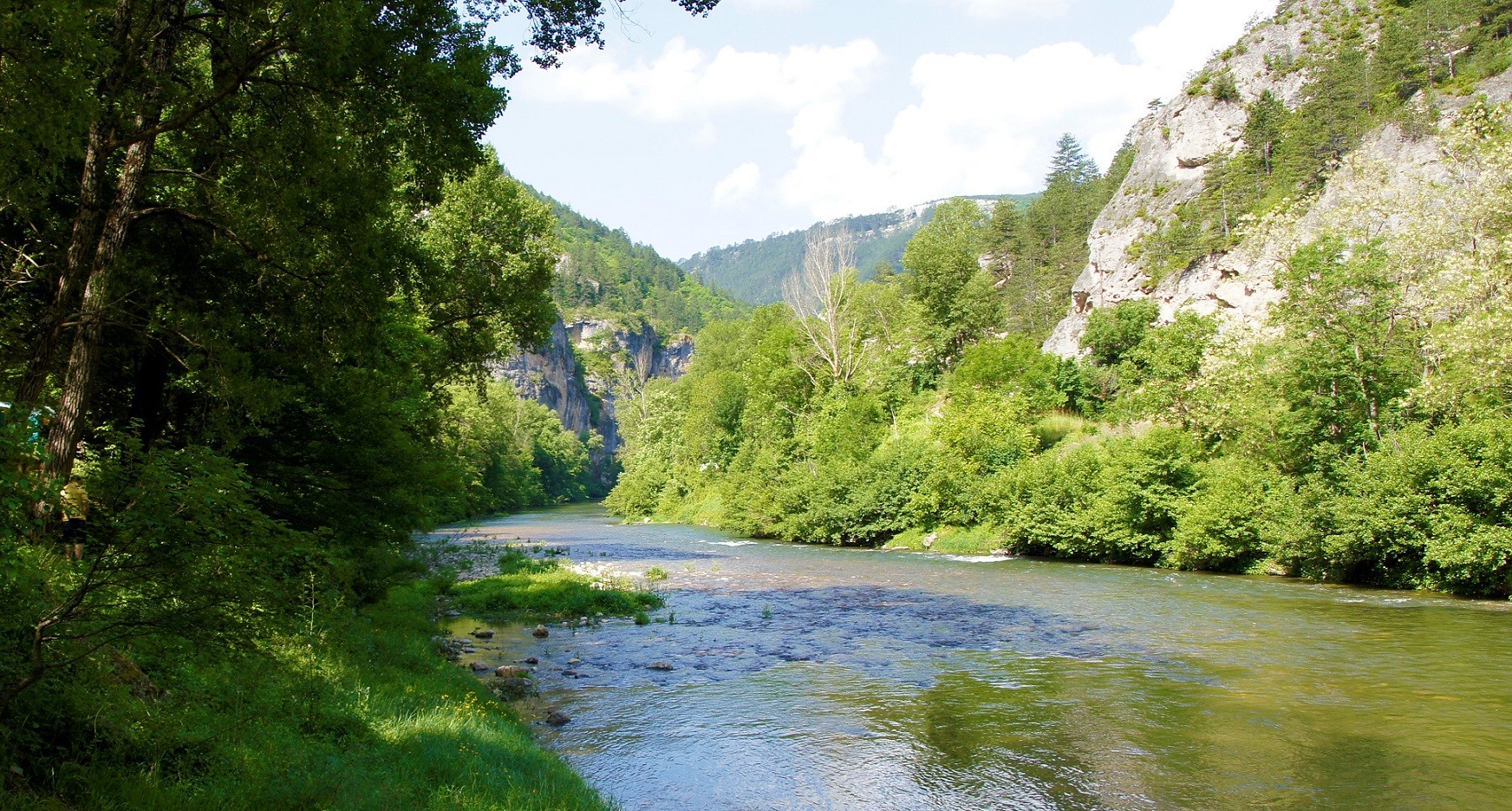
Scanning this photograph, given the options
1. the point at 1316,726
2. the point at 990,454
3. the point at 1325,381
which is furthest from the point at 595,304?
the point at 1316,726

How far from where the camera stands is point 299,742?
7.12 meters

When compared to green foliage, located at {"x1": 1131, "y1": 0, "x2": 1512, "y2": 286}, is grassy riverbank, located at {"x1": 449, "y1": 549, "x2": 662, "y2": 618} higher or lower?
lower

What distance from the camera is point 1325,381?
26828mm

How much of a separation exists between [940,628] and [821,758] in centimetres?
911

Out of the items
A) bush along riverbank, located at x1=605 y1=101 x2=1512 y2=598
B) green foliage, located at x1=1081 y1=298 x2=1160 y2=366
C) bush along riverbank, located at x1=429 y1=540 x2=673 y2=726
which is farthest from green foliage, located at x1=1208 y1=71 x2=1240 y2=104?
bush along riverbank, located at x1=429 y1=540 x2=673 y2=726

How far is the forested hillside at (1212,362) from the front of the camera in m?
Result: 23.7

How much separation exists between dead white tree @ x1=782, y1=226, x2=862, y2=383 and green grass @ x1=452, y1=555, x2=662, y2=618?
111 ft

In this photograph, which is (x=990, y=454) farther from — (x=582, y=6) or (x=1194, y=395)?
(x=582, y=6)

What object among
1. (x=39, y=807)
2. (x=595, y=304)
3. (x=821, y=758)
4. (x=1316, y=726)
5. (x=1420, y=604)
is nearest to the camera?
(x=39, y=807)

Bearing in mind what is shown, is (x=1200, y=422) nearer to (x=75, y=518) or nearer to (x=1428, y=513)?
(x=1428, y=513)

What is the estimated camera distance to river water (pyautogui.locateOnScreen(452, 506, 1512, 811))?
968 centimetres

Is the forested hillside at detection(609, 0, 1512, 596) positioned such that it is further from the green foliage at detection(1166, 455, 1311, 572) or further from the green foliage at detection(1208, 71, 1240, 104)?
the green foliage at detection(1208, 71, 1240, 104)

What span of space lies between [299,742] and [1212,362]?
112 ft

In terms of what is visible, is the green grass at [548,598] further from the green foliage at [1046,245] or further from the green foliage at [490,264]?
the green foliage at [1046,245]
